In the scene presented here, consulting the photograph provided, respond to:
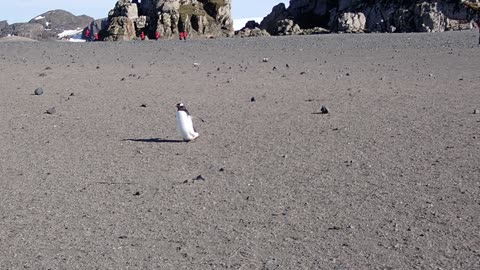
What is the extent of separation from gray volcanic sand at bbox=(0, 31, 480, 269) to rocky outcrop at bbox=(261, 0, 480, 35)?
30670 millimetres

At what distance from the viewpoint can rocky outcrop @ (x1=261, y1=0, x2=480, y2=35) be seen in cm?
4600

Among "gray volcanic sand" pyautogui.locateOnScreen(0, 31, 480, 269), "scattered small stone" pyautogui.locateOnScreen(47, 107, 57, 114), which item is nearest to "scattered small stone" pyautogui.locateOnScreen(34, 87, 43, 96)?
"gray volcanic sand" pyautogui.locateOnScreen(0, 31, 480, 269)

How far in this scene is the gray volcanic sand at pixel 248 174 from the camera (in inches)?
208

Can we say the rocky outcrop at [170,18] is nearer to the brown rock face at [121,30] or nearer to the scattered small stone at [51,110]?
the brown rock face at [121,30]

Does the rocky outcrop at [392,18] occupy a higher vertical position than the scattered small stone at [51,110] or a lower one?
lower

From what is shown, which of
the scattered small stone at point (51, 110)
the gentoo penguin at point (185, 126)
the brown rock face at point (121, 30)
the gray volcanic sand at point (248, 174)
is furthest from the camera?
the brown rock face at point (121, 30)

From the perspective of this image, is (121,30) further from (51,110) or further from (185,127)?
(185,127)

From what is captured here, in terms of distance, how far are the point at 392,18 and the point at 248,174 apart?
142 feet

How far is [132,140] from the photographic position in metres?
9.65

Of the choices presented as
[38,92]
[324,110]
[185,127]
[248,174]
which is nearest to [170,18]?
[38,92]

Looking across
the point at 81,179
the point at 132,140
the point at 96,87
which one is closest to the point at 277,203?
the point at 81,179

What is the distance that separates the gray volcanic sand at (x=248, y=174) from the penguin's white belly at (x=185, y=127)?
0.53 feet

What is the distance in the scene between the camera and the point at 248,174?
24.6 feet

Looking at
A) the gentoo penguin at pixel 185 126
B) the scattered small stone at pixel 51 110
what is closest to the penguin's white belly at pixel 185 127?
the gentoo penguin at pixel 185 126
